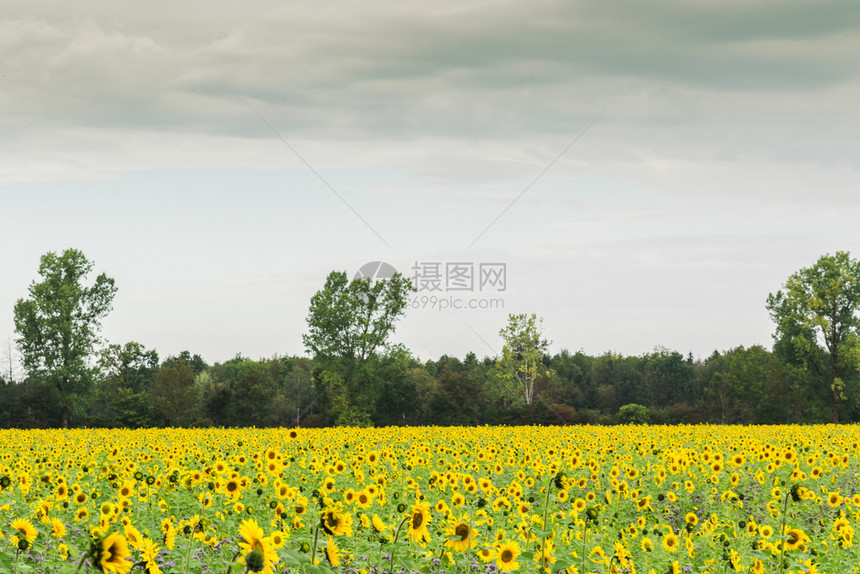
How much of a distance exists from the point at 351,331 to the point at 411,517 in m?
49.6

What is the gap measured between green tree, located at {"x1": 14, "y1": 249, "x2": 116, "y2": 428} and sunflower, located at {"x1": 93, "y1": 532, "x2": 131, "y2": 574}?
5164 centimetres

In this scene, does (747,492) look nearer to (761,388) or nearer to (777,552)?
(777,552)

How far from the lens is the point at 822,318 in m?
54.1

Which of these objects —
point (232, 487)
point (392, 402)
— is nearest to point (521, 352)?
point (392, 402)

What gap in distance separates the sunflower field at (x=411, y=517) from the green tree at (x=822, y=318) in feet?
131

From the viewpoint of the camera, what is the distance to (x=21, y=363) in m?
50.8

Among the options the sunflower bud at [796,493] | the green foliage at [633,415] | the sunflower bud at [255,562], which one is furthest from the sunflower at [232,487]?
the green foliage at [633,415]

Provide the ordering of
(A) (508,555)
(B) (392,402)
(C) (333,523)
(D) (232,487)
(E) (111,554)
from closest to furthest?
(E) (111,554) < (C) (333,523) < (A) (508,555) < (D) (232,487) < (B) (392,402)

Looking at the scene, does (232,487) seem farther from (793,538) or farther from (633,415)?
(633,415)

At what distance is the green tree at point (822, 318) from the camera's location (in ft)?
177

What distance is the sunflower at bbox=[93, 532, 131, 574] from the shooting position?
3.28m

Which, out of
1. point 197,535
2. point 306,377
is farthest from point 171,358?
point 197,535

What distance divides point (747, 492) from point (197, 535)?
453 inches

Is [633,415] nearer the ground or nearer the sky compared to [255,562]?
nearer the ground
